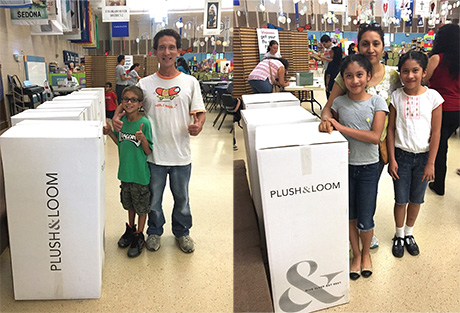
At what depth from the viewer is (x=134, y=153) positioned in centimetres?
227

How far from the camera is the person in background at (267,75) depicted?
17.5 feet

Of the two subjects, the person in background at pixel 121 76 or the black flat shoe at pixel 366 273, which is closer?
the black flat shoe at pixel 366 273

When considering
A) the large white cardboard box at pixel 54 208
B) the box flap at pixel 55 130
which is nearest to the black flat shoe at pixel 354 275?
the large white cardboard box at pixel 54 208

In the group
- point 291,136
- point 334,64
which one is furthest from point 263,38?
point 291,136

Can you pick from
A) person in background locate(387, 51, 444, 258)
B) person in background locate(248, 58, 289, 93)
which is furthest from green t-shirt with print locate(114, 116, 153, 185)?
person in background locate(248, 58, 289, 93)

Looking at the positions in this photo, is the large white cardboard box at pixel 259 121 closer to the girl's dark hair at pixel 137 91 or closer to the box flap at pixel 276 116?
the box flap at pixel 276 116

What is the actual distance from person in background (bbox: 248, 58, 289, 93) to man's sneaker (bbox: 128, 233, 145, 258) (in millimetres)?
3411

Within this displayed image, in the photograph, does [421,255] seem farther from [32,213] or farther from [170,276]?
[32,213]

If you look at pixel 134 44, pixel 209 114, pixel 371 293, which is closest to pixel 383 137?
pixel 371 293

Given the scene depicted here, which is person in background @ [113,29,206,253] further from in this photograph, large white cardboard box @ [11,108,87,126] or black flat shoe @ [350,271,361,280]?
black flat shoe @ [350,271,361,280]

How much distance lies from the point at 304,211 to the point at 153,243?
4.06 feet

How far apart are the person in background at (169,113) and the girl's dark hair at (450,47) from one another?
2.02 m

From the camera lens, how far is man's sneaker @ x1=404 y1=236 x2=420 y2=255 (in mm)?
2376

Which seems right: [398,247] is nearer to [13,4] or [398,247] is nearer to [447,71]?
[447,71]
